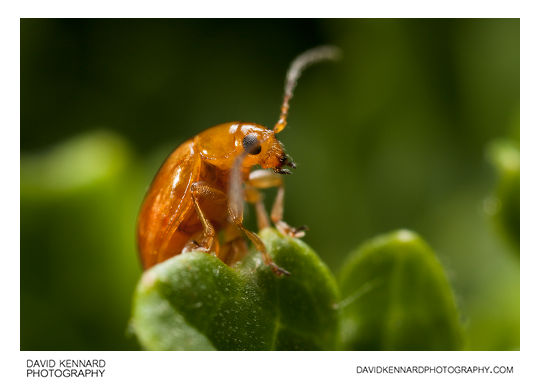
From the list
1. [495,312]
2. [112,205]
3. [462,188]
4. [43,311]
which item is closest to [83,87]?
[112,205]

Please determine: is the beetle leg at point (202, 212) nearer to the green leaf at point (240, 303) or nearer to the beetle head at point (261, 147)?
the beetle head at point (261, 147)

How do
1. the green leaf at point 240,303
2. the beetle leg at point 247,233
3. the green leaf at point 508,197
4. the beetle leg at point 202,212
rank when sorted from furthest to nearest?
the green leaf at point 508,197 → the beetle leg at point 202,212 → the beetle leg at point 247,233 → the green leaf at point 240,303

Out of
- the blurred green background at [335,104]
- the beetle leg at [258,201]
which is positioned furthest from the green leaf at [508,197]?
the beetle leg at [258,201]

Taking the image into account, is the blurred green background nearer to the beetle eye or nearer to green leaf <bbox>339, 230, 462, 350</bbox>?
the beetle eye

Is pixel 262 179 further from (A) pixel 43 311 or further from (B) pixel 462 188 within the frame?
(B) pixel 462 188

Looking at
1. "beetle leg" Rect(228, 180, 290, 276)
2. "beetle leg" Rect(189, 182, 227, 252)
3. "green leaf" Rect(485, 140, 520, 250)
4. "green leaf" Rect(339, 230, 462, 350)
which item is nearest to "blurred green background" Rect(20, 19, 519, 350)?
"green leaf" Rect(485, 140, 520, 250)

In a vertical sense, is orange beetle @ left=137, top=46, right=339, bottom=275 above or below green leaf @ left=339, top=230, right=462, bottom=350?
above
